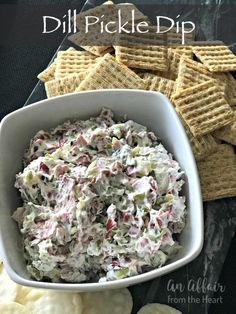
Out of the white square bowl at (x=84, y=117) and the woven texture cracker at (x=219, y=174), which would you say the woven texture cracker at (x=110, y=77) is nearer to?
the white square bowl at (x=84, y=117)

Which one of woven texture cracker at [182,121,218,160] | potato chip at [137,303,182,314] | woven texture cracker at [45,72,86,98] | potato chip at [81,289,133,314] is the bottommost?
potato chip at [137,303,182,314]

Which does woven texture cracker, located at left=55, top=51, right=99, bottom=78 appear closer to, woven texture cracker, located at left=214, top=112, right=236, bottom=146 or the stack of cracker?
the stack of cracker

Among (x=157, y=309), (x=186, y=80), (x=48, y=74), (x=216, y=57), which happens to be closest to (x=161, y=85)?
(x=186, y=80)

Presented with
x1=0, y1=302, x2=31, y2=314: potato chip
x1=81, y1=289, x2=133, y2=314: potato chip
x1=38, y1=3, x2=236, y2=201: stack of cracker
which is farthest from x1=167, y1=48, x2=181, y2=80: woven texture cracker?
x1=0, y1=302, x2=31, y2=314: potato chip

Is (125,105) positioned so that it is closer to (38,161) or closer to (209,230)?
(38,161)

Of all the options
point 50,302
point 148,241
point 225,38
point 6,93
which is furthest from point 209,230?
point 6,93

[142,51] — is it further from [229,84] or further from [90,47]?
[229,84]

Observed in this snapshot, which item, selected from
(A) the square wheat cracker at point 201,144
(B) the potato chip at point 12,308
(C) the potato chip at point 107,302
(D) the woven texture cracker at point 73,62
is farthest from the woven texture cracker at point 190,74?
(B) the potato chip at point 12,308

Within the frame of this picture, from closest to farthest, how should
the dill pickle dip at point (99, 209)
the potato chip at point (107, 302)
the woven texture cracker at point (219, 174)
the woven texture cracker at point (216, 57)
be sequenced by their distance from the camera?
the dill pickle dip at point (99, 209) < the potato chip at point (107, 302) < the woven texture cracker at point (219, 174) < the woven texture cracker at point (216, 57)

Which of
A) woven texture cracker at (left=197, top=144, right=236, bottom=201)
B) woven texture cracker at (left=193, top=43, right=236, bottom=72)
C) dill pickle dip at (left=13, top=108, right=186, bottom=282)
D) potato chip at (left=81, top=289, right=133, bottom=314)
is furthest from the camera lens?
woven texture cracker at (left=193, top=43, right=236, bottom=72)
